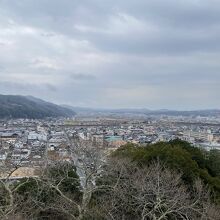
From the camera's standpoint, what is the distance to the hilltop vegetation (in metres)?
10.8

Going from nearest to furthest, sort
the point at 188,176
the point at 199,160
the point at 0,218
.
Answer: the point at 0,218 → the point at 188,176 → the point at 199,160

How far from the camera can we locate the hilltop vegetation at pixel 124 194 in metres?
10.8

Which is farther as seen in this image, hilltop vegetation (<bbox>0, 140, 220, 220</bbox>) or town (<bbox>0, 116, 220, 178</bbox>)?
town (<bbox>0, 116, 220, 178</bbox>)

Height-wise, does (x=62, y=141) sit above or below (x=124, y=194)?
below

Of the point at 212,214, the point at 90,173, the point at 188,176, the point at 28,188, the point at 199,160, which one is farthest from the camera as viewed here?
the point at 199,160

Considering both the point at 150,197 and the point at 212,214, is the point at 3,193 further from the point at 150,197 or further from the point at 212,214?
the point at 212,214

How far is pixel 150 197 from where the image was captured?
11.9 metres

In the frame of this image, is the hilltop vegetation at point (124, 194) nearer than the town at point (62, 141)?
Yes

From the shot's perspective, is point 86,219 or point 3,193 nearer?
point 86,219

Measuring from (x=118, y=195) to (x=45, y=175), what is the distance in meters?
2.28

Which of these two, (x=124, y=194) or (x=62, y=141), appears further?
(x=62, y=141)

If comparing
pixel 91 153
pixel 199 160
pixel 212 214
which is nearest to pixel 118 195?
pixel 91 153

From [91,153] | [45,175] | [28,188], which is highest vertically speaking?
[91,153]

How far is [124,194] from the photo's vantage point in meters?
12.6
